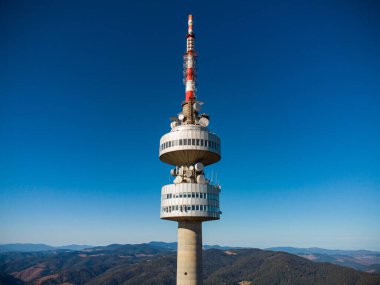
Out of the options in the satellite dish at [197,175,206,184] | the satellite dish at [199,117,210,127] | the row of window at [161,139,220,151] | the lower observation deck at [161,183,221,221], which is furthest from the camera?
the satellite dish at [199,117,210,127]

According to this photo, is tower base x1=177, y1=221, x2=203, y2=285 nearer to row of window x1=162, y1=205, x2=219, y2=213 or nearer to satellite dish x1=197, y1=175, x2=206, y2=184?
row of window x1=162, y1=205, x2=219, y2=213

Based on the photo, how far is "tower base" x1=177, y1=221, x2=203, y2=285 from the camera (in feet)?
183

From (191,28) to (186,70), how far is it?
385 inches

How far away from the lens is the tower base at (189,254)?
5578 centimetres

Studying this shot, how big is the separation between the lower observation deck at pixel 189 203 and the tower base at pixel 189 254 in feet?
5.75

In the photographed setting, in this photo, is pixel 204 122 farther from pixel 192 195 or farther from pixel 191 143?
pixel 192 195

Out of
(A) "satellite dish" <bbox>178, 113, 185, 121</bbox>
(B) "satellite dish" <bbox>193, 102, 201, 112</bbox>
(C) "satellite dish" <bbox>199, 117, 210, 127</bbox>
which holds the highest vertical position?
(B) "satellite dish" <bbox>193, 102, 201, 112</bbox>

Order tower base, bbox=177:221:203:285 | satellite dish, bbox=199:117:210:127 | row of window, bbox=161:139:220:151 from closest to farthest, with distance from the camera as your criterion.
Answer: tower base, bbox=177:221:203:285
row of window, bbox=161:139:220:151
satellite dish, bbox=199:117:210:127

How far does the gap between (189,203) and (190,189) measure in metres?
2.56

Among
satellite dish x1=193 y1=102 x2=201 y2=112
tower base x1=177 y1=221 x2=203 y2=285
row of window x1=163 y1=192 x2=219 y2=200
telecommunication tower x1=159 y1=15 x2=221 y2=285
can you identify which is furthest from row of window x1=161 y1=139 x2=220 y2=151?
tower base x1=177 y1=221 x2=203 y2=285

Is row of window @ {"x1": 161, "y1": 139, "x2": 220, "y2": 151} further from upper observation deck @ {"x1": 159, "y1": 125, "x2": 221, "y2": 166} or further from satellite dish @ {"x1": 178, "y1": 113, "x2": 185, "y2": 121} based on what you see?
satellite dish @ {"x1": 178, "y1": 113, "x2": 185, "y2": 121}

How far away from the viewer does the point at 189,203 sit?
56.9m

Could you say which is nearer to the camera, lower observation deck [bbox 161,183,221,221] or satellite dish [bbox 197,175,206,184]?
lower observation deck [bbox 161,183,221,221]

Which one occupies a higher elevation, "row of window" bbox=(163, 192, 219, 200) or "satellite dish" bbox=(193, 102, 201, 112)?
"satellite dish" bbox=(193, 102, 201, 112)
